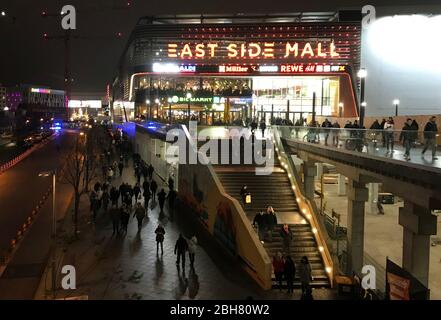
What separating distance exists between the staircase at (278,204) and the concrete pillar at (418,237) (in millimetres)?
3003

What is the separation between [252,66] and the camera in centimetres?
5812

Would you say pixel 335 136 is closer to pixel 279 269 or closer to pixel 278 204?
pixel 278 204

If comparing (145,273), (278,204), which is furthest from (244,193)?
(145,273)

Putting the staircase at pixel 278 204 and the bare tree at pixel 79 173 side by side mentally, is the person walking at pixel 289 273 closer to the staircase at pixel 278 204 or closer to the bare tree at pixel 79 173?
the staircase at pixel 278 204

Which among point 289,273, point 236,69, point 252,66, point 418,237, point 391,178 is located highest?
point 252,66

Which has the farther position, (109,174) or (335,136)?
(109,174)

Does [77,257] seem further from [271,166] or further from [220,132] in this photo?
[220,132]

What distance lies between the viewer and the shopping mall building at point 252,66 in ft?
187

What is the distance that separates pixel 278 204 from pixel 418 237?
Answer: 7278 millimetres

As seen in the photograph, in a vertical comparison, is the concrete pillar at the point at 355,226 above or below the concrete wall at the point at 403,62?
Answer: below

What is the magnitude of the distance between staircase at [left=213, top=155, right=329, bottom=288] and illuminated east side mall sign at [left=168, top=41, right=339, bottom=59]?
36.9 meters

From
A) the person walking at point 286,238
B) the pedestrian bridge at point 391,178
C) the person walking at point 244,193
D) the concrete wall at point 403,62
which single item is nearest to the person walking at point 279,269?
the person walking at point 286,238

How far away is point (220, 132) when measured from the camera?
1240 inches
